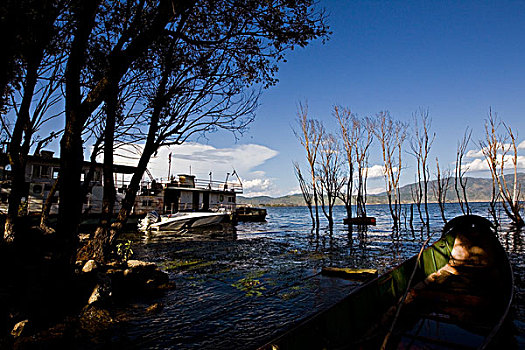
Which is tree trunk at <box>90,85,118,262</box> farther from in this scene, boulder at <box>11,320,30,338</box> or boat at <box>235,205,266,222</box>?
boat at <box>235,205,266,222</box>

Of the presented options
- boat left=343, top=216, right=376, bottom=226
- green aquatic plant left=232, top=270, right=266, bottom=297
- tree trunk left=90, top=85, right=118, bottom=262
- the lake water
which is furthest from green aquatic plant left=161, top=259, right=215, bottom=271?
boat left=343, top=216, right=376, bottom=226

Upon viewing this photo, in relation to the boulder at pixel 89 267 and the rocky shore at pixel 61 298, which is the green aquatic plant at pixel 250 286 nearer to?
the rocky shore at pixel 61 298

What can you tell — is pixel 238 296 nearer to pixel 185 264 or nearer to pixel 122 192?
pixel 185 264

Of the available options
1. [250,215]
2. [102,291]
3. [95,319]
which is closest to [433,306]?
[95,319]

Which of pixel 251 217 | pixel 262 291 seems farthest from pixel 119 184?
pixel 262 291

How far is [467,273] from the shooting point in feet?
26.8

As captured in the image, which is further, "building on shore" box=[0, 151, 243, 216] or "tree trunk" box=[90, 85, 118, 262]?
"building on shore" box=[0, 151, 243, 216]

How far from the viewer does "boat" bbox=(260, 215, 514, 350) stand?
3684mm

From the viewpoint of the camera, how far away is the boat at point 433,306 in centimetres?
368

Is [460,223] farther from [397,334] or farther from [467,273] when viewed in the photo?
[397,334]

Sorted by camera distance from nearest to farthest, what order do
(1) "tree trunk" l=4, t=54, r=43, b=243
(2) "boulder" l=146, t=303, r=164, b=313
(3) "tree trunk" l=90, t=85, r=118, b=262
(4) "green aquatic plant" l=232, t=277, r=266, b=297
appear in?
(2) "boulder" l=146, t=303, r=164, b=313 → (4) "green aquatic plant" l=232, t=277, r=266, b=297 → (3) "tree trunk" l=90, t=85, r=118, b=262 → (1) "tree trunk" l=4, t=54, r=43, b=243

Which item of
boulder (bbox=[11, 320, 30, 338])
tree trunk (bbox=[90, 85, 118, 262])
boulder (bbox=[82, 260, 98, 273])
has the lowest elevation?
boulder (bbox=[11, 320, 30, 338])

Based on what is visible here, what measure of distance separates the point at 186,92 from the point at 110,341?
354 inches

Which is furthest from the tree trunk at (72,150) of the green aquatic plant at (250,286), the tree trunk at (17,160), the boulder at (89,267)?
the tree trunk at (17,160)
